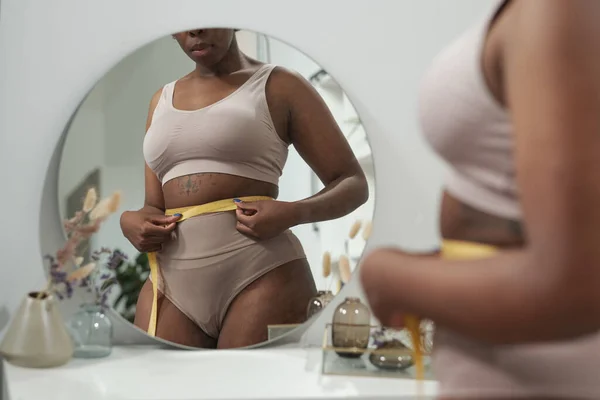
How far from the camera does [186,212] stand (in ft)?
3.29

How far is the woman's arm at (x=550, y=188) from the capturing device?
1.03 feet

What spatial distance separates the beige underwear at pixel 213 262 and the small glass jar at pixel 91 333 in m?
0.11

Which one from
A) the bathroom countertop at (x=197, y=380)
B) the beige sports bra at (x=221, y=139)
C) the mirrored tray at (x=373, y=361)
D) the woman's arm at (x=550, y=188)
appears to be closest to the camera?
the woman's arm at (x=550, y=188)

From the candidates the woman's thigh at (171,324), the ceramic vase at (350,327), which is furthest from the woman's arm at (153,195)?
the ceramic vase at (350,327)

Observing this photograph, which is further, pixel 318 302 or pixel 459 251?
pixel 318 302

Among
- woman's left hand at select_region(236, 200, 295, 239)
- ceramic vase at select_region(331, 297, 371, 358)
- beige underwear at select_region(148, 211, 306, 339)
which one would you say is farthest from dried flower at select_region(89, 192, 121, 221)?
ceramic vase at select_region(331, 297, 371, 358)

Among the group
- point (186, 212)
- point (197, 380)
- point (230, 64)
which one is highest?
point (230, 64)

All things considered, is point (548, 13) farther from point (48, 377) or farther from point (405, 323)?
point (48, 377)

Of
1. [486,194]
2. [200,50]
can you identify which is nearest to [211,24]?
[200,50]

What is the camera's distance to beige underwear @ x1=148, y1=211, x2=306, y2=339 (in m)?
0.99

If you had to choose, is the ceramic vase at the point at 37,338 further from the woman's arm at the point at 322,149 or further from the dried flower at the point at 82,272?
the woman's arm at the point at 322,149

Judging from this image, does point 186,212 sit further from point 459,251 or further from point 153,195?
point 459,251

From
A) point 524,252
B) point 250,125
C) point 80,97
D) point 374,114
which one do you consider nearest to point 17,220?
point 80,97

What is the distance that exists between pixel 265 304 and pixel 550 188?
733 millimetres
